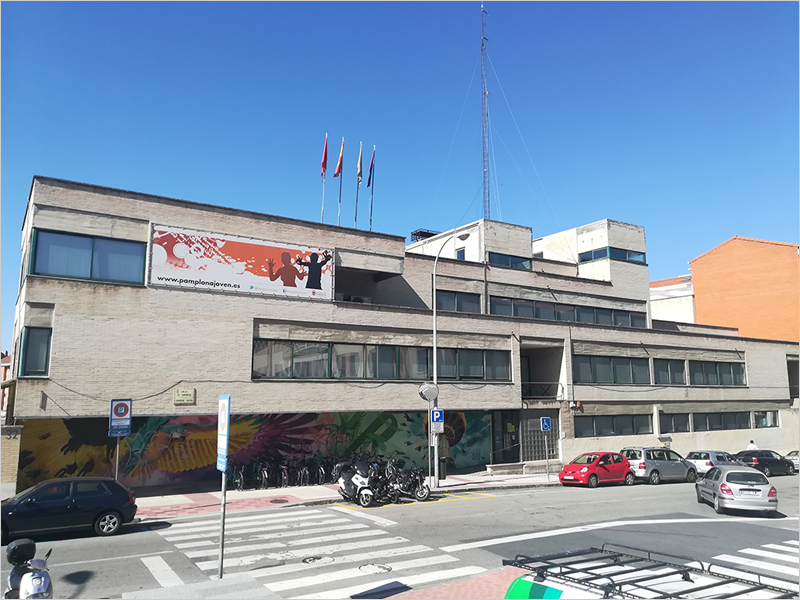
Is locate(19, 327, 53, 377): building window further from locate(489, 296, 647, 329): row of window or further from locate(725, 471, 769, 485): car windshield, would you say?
locate(489, 296, 647, 329): row of window

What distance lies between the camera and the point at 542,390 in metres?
34.8

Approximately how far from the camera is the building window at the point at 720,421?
39.8m

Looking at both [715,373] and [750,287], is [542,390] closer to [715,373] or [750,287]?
[715,373]

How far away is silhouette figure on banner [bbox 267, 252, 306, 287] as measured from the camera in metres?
24.5

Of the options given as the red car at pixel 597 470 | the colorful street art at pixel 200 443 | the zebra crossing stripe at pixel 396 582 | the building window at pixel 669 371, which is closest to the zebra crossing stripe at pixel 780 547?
the zebra crossing stripe at pixel 396 582

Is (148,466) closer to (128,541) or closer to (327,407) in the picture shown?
(327,407)

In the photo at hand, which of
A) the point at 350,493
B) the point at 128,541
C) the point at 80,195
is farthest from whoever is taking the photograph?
the point at 80,195

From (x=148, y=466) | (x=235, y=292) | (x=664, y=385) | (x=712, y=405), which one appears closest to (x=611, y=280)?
(x=664, y=385)

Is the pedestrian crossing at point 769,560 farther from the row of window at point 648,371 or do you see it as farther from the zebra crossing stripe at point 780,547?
the row of window at point 648,371

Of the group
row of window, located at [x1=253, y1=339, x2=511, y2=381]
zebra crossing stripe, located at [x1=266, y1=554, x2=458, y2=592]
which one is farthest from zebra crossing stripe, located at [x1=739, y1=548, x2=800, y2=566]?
row of window, located at [x1=253, y1=339, x2=511, y2=381]

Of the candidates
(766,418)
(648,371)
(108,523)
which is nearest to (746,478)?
(108,523)

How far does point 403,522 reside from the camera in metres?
Result: 16.6

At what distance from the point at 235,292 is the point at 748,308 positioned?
154ft

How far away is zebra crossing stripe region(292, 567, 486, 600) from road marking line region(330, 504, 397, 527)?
197 inches
